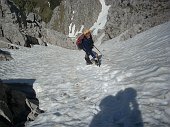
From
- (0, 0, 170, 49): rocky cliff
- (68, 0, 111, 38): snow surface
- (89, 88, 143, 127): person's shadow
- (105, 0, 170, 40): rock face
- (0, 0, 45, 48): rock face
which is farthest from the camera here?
(68, 0, 111, 38): snow surface

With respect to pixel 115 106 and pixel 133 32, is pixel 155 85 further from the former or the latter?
pixel 133 32

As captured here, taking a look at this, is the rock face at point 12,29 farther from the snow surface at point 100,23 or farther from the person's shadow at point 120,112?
the snow surface at point 100,23

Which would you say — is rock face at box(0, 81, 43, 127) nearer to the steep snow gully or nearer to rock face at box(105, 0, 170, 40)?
the steep snow gully

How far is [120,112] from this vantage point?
30.4ft

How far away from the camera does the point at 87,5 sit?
102m

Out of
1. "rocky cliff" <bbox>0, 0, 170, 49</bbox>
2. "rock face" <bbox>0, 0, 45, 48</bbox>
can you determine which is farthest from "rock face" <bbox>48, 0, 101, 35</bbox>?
"rock face" <bbox>0, 0, 45, 48</bbox>

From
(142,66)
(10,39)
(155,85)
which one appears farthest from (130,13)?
(155,85)

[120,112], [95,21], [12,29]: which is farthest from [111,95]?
[95,21]

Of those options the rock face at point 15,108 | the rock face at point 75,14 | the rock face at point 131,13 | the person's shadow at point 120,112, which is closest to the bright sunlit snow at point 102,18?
the rock face at point 75,14

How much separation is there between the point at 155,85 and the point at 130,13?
44735 millimetres

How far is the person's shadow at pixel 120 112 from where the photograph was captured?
27.7ft

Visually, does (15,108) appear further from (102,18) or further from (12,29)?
(102,18)

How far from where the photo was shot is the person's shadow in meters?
8.45

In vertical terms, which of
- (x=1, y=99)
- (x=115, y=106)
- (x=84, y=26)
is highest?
(x=1, y=99)
